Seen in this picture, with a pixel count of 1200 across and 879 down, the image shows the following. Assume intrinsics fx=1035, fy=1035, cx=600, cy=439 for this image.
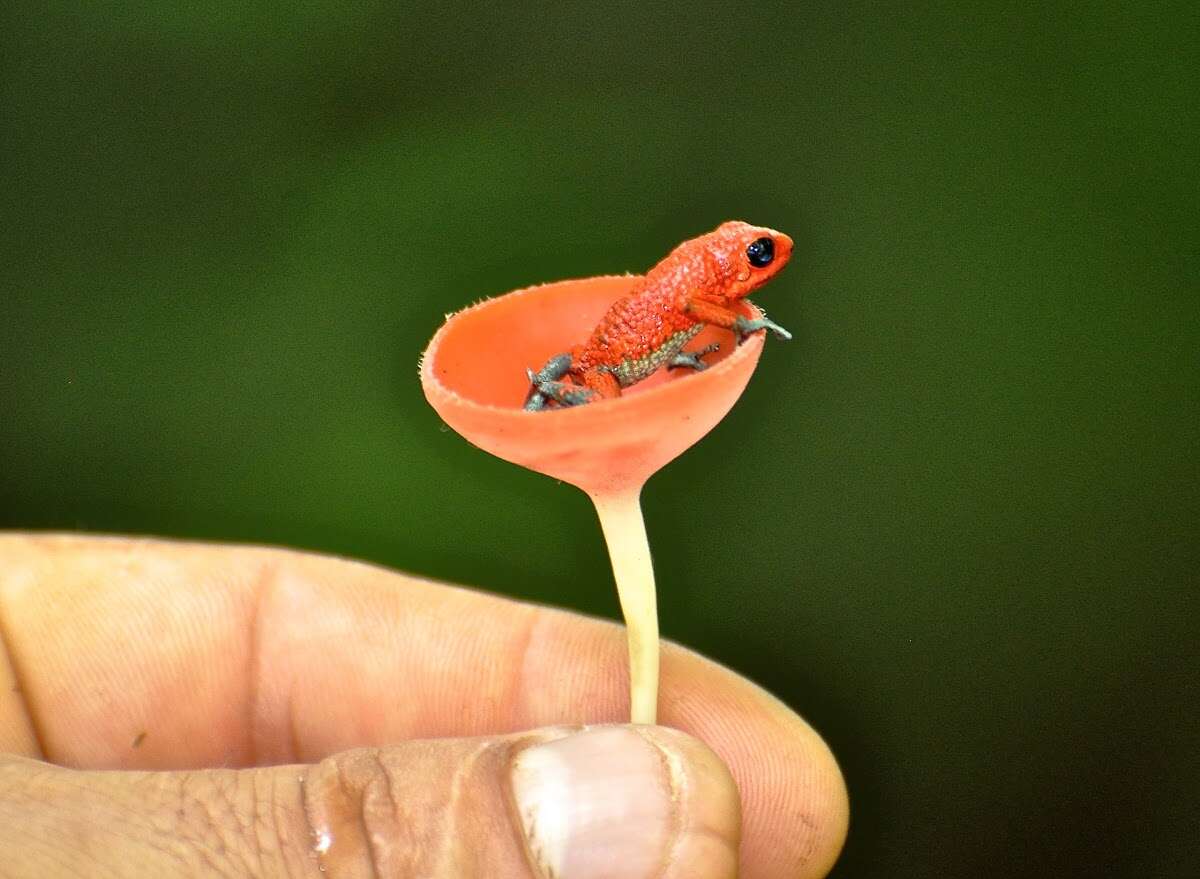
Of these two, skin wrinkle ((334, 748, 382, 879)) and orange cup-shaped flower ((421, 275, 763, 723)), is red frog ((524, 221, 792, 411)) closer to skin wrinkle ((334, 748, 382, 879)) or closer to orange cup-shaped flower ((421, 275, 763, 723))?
orange cup-shaped flower ((421, 275, 763, 723))

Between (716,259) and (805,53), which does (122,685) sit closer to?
(716,259)

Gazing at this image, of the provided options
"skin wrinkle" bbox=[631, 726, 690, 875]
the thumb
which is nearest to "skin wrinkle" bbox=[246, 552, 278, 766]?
the thumb

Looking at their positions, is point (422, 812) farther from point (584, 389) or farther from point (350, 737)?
point (350, 737)

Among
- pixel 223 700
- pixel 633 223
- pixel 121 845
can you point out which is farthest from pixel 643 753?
pixel 633 223

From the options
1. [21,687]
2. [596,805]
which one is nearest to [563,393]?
[596,805]

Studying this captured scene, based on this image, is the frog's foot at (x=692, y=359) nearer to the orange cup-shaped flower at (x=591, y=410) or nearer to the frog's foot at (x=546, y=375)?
the orange cup-shaped flower at (x=591, y=410)

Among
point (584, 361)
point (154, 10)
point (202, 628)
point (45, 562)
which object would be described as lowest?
point (202, 628)
